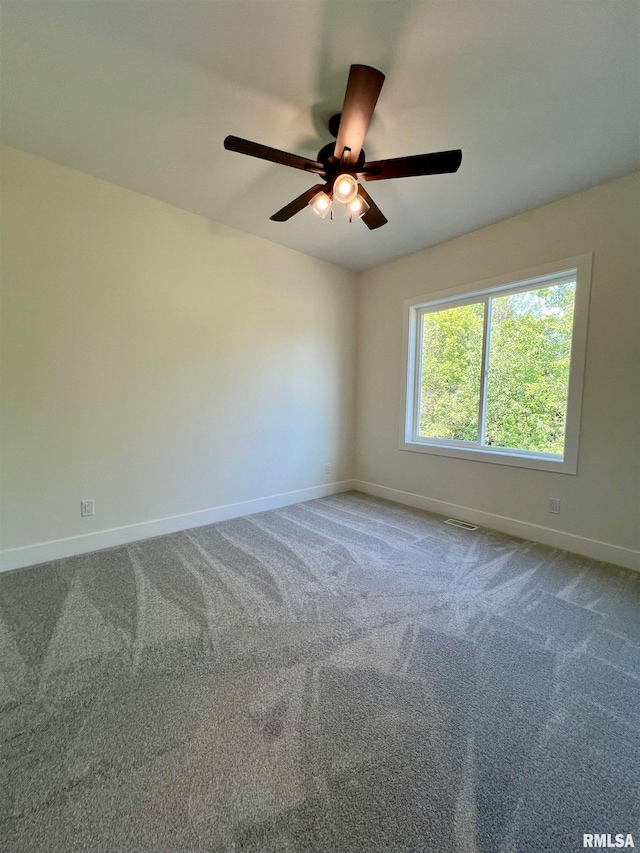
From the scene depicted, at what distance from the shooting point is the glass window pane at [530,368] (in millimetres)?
2680

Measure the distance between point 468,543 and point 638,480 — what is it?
1.23m

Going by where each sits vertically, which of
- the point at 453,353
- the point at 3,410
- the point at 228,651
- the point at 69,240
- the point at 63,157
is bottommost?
the point at 228,651

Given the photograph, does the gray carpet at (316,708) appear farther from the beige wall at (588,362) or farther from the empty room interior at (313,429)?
the beige wall at (588,362)

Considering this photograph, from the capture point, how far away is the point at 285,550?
8.39 feet

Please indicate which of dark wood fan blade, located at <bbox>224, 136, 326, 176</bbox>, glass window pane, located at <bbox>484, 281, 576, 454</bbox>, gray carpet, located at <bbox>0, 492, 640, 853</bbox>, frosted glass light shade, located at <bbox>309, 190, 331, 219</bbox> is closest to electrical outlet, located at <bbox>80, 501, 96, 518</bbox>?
gray carpet, located at <bbox>0, 492, 640, 853</bbox>

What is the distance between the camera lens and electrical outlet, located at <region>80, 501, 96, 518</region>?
247 cm

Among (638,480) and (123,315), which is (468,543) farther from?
(123,315)

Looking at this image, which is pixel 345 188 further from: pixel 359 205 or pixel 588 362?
pixel 588 362

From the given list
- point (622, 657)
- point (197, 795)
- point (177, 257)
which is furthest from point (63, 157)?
point (622, 657)

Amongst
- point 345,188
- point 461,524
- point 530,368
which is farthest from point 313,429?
point 345,188

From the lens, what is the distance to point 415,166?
1.63 metres

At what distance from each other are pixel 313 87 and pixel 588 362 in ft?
8.23

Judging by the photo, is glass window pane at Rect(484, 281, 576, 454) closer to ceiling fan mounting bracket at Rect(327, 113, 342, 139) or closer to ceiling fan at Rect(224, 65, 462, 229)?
ceiling fan at Rect(224, 65, 462, 229)

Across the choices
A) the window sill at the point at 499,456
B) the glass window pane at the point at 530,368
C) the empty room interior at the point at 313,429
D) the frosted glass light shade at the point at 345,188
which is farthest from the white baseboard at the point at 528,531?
the frosted glass light shade at the point at 345,188
